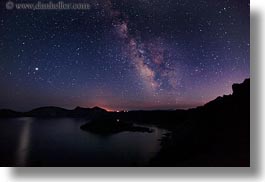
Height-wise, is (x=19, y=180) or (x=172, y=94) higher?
(x=172, y=94)

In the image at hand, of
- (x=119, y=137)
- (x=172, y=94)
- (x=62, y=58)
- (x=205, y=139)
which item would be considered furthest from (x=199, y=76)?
(x=62, y=58)

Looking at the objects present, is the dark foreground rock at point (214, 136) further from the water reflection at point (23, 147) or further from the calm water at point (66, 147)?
the water reflection at point (23, 147)

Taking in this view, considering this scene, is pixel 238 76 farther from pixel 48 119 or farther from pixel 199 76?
pixel 48 119

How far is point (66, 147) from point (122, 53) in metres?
0.87

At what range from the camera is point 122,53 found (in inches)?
138

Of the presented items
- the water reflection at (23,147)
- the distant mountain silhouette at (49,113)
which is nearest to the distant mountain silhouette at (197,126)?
the distant mountain silhouette at (49,113)

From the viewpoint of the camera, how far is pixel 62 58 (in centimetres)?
349

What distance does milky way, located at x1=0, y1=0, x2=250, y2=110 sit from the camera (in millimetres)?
3451

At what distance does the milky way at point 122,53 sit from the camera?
11.3ft

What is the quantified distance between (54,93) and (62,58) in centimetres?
29

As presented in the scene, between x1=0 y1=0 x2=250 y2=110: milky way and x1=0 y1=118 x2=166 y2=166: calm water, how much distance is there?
19 cm

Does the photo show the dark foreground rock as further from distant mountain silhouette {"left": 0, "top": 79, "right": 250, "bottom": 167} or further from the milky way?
the milky way

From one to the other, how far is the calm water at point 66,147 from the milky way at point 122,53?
194 millimetres

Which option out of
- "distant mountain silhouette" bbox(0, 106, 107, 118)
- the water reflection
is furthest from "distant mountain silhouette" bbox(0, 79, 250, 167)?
the water reflection
